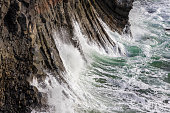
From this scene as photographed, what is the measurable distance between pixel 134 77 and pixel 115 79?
2.54 ft

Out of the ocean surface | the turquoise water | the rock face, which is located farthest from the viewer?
the turquoise water

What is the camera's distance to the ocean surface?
7.21 meters

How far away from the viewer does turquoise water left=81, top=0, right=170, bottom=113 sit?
25.6 ft

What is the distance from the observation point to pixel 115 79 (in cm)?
912

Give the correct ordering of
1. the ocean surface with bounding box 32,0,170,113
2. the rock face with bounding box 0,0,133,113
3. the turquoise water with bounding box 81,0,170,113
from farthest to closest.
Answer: the turquoise water with bounding box 81,0,170,113
the ocean surface with bounding box 32,0,170,113
the rock face with bounding box 0,0,133,113

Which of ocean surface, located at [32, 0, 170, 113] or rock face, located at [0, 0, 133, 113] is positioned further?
ocean surface, located at [32, 0, 170, 113]

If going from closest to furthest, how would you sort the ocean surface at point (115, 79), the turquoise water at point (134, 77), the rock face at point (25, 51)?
the rock face at point (25, 51) < the ocean surface at point (115, 79) < the turquoise water at point (134, 77)

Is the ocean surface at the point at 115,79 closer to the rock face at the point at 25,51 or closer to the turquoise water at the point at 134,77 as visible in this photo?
the turquoise water at the point at 134,77

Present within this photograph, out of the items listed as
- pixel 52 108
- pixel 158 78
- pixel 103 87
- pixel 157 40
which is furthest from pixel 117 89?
pixel 157 40

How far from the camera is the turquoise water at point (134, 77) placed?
7.81 m

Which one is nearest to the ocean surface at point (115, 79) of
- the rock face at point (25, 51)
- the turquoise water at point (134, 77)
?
the turquoise water at point (134, 77)

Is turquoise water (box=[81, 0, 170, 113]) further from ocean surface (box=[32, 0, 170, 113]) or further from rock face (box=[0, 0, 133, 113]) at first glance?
rock face (box=[0, 0, 133, 113])

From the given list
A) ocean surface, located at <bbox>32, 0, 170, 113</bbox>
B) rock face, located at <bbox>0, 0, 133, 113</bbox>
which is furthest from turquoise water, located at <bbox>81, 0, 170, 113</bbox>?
rock face, located at <bbox>0, 0, 133, 113</bbox>

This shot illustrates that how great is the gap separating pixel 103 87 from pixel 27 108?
2866 mm
